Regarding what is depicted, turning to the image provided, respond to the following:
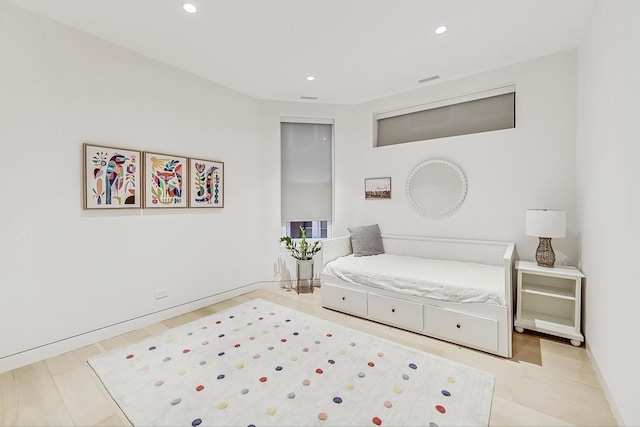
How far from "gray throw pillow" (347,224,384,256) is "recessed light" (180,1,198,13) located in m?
2.75

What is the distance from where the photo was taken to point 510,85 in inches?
119

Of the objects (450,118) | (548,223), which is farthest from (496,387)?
(450,118)

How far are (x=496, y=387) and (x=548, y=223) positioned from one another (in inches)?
58.4

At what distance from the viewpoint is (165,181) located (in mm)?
2910

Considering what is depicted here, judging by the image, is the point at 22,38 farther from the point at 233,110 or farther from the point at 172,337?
the point at 172,337

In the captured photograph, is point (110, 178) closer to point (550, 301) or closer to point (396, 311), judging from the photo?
point (396, 311)

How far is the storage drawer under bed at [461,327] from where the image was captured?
7.34 ft

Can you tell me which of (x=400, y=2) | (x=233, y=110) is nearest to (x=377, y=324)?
(x=400, y=2)

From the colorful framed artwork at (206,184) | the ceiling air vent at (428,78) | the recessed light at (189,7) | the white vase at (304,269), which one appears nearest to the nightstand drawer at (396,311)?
the white vase at (304,269)

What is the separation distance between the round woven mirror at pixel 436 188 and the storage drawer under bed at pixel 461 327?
4.42 ft

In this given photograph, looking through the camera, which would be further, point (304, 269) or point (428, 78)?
point (304, 269)

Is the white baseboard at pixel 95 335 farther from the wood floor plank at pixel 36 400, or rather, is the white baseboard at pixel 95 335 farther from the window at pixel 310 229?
the window at pixel 310 229

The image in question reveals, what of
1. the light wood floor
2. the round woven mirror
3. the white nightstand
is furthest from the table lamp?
the round woven mirror

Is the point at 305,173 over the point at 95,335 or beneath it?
over
